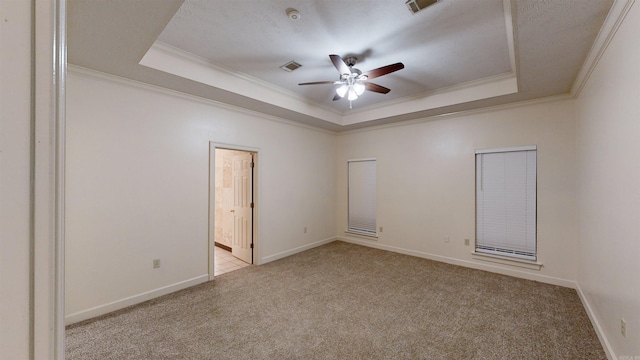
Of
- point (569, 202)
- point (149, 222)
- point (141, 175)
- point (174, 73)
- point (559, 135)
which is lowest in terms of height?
point (149, 222)

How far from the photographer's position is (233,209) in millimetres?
5023

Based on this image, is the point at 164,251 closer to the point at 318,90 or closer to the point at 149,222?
the point at 149,222

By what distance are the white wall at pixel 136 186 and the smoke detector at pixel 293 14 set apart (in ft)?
6.43

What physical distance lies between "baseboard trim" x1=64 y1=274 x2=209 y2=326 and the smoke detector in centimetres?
338

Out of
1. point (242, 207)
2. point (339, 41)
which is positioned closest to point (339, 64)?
point (339, 41)

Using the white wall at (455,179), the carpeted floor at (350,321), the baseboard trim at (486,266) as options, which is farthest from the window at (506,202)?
the carpeted floor at (350,321)

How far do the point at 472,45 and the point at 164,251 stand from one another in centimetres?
430

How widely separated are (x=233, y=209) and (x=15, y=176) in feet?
16.0

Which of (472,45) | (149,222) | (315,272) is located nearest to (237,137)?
(149,222)

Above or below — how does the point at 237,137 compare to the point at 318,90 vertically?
below

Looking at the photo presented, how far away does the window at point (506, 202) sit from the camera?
3807mm

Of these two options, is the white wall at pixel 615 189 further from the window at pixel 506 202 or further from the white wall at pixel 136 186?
the white wall at pixel 136 186

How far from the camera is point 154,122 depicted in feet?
10.6

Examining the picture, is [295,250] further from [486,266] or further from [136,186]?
[486,266]
